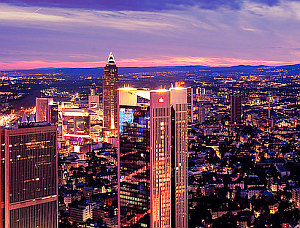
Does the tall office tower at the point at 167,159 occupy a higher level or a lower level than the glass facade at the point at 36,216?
higher

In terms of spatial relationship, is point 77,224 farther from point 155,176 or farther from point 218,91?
point 218,91

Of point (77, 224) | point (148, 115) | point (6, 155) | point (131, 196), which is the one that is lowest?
point (77, 224)

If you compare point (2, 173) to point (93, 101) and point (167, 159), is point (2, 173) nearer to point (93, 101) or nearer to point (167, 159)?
point (167, 159)

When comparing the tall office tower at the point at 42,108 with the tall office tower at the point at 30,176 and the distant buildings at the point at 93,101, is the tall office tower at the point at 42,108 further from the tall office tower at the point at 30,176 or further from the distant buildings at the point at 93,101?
the tall office tower at the point at 30,176

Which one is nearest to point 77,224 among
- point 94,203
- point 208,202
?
point 94,203

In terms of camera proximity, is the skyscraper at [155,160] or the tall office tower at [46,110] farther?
the tall office tower at [46,110]

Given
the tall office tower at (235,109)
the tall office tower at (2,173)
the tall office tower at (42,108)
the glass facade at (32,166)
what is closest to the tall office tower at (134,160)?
the glass facade at (32,166)

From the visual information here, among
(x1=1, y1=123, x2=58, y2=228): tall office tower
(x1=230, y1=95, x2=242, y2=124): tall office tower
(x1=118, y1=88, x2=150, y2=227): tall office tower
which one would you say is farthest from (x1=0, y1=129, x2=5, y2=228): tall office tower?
(x1=230, y1=95, x2=242, y2=124): tall office tower

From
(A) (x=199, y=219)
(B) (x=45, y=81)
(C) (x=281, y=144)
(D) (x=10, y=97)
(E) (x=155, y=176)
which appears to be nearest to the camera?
(E) (x=155, y=176)
